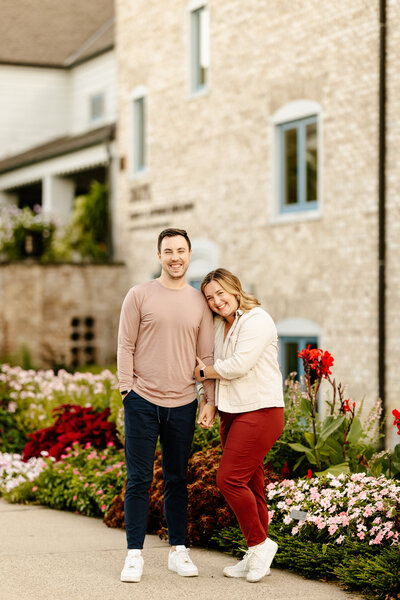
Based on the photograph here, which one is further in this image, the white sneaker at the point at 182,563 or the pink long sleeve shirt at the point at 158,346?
the white sneaker at the point at 182,563

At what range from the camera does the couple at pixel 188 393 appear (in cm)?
589

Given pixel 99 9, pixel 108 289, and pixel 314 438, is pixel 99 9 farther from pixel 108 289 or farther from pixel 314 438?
pixel 314 438

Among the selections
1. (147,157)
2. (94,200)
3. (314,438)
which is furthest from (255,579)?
(94,200)

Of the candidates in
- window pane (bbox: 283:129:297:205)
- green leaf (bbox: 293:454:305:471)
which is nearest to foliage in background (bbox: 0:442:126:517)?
green leaf (bbox: 293:454:305:471)

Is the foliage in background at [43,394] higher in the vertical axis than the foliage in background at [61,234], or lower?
lower

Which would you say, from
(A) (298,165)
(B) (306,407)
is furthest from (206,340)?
(A) (298,165)

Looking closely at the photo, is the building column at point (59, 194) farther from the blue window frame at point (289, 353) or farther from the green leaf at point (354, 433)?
the green leaf at point (354, 433)

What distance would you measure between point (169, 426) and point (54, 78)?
2277 centimetres

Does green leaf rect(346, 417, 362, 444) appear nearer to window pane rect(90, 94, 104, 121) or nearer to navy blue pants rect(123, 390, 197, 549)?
navy blue pants rect(123, 390, 197, 549)

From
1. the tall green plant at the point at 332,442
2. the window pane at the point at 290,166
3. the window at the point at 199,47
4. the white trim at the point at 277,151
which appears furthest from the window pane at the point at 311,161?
the tall green plant at the point at 332,442

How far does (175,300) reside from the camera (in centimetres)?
609

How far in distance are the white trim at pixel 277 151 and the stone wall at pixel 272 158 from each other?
5 centimetres

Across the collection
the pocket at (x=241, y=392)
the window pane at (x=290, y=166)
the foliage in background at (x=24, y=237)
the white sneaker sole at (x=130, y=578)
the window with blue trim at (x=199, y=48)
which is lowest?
the white sneaker sole at (x=130, y=578)

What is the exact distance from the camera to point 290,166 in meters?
15.3
